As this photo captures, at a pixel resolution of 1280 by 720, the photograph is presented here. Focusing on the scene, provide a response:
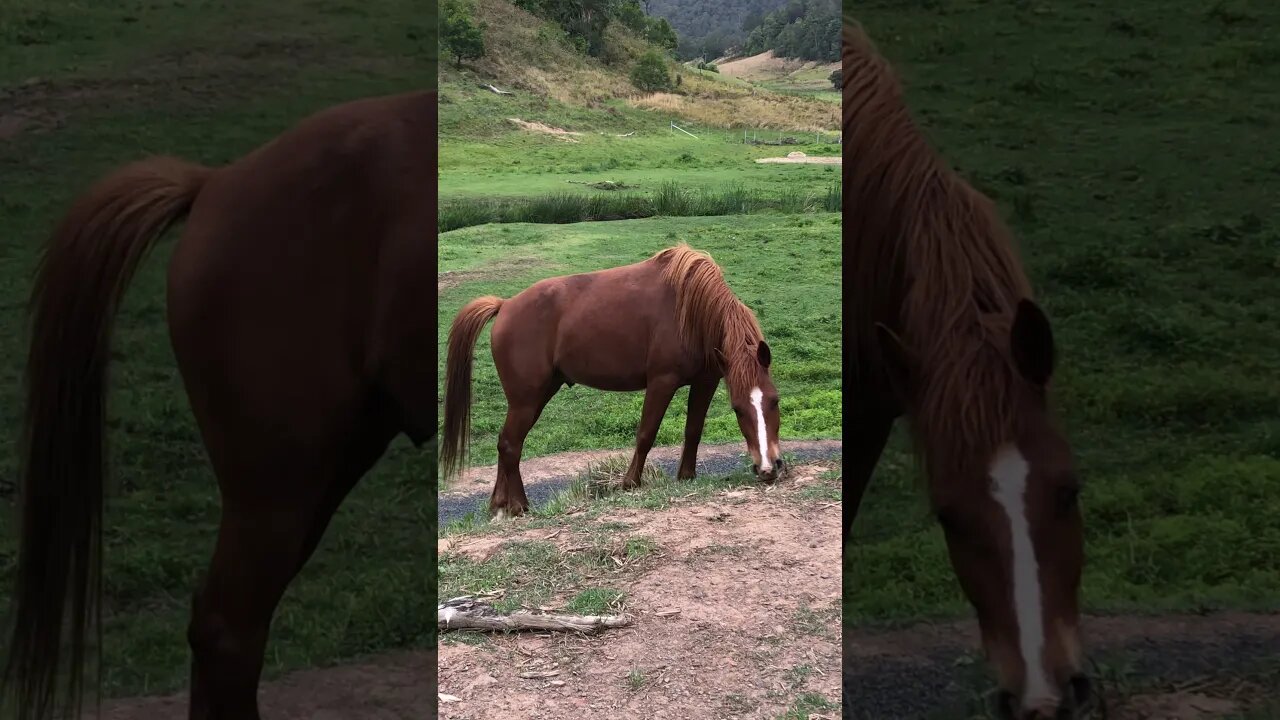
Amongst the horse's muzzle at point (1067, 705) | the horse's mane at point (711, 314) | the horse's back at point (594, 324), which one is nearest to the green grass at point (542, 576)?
the horse's back at point (594, 324)

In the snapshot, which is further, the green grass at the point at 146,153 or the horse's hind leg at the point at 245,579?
the green grass at the point at 146,153

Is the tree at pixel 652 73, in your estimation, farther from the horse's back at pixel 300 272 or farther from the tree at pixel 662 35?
the horse's back at pixel 300 272

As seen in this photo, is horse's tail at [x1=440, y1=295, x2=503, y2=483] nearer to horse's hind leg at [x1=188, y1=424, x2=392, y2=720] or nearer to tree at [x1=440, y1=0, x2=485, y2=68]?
tree at [x1=440, y1=0, x2=485, y2=68]

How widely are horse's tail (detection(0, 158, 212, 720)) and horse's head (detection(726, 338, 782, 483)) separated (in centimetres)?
173

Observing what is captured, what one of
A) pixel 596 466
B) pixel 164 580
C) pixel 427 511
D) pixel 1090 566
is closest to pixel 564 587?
pixel 596 466

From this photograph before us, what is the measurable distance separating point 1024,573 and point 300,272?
1563mm

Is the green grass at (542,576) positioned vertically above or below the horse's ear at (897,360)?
below

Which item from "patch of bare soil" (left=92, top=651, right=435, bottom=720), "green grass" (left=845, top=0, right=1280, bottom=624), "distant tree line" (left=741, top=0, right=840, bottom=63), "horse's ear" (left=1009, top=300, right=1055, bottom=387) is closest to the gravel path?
"patch of bare soil" (left=92, top=651, right=435, bottom=720)

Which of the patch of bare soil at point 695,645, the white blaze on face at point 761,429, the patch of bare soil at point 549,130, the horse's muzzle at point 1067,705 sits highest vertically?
the patch of bare soil at point 549,130

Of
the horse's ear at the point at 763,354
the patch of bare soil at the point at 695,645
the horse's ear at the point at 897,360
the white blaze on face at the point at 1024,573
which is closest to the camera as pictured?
the white blaze on face at the point at 1024,573

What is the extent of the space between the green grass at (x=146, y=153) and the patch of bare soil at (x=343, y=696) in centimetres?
5

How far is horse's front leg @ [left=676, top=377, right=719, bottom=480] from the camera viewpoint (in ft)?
9.98

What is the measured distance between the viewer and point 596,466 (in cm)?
313

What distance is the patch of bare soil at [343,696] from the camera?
210 centimetres
